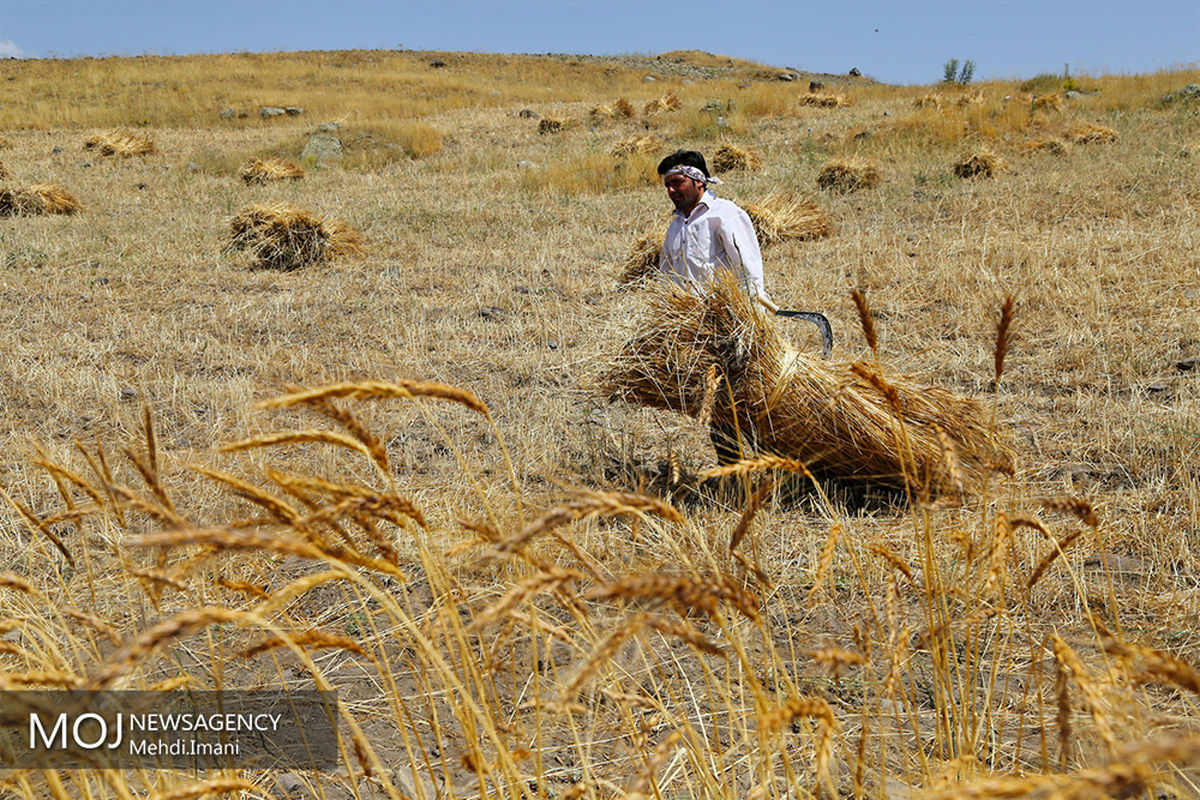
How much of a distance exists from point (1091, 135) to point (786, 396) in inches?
A: 446

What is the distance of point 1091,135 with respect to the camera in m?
12.1

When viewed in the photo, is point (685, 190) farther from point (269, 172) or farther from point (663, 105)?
point (663, 105)

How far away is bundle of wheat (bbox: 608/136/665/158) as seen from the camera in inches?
546

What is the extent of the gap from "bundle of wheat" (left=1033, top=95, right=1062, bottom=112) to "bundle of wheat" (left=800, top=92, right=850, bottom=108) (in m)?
4.59

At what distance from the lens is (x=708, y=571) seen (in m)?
2.81

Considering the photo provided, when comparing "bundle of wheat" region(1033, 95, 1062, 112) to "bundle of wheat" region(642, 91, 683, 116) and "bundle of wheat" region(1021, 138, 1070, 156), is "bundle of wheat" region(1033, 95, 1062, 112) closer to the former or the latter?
"bundle of wheat" region(1021, 138, 1070, 156)

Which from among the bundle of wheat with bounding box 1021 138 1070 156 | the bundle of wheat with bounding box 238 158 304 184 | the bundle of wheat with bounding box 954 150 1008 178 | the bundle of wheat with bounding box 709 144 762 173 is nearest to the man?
the bundle of wheat with bounding box 954 150 1008 178

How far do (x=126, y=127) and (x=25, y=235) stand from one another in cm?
1253

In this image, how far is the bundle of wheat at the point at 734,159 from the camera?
493 inches

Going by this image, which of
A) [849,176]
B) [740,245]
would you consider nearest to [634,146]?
[849,176]

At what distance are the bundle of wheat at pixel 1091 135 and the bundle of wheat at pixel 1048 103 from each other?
2.22m

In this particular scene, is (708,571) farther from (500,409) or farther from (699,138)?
(699,138)

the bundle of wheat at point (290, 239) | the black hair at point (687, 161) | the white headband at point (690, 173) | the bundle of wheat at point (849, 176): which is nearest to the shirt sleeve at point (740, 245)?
the white headband at point (690, 173)

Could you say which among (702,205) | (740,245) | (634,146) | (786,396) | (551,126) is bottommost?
(786,396)
